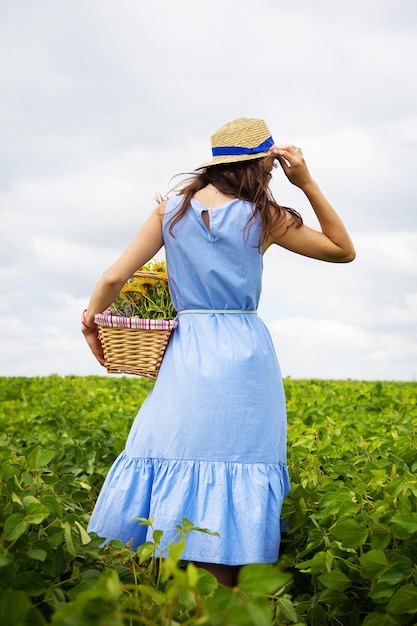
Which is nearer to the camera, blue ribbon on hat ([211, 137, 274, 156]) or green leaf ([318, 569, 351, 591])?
green leaf ([318, 569, 351, 591])

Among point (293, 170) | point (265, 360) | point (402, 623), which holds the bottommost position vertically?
point (402, 623)

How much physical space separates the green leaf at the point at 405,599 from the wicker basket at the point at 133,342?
1519 millimetres

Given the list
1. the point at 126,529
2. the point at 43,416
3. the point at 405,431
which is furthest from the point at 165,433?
the point at 43,416

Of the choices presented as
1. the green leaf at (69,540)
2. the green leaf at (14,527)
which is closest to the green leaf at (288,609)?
the green leaf at (69,540)

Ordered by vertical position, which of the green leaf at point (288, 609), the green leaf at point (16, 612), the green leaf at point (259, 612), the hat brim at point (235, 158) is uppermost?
the hat brim at point (235, 158)

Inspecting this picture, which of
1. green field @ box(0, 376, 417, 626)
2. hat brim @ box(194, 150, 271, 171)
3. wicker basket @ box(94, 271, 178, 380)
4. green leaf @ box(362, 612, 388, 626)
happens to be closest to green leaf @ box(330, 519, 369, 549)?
green field @ box(0, 376, 417, 626)

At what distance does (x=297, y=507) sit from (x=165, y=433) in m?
0.65

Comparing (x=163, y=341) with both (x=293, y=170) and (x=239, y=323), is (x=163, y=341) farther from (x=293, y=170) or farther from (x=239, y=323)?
(x=293, y=170)

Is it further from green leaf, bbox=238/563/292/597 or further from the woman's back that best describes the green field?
the woman's back

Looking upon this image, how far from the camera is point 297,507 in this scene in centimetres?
331

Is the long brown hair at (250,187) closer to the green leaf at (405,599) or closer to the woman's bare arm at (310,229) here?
the woman's bare arm at (310,229)

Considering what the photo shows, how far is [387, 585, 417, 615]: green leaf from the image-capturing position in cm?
232

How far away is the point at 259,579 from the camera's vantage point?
1.57 m

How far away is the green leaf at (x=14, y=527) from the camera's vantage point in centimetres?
213
